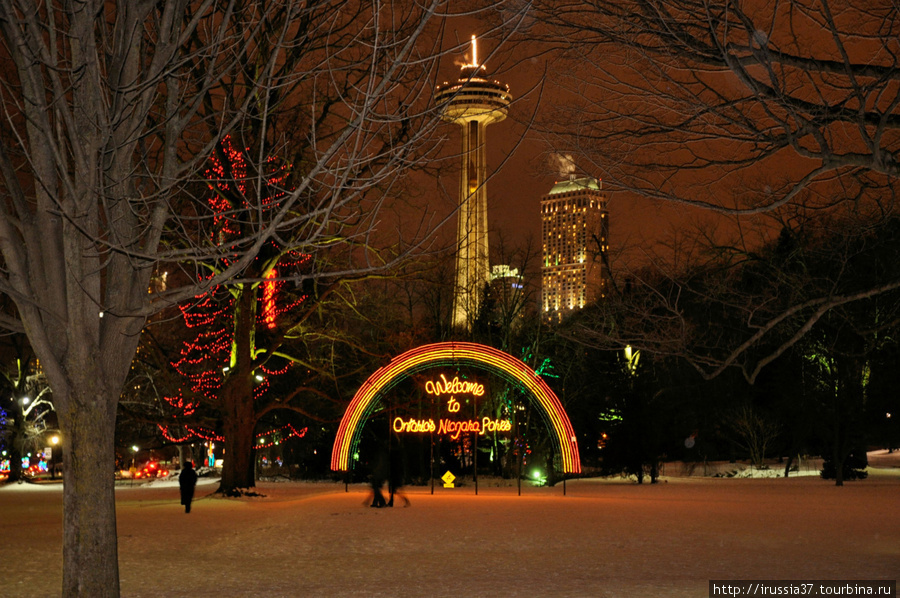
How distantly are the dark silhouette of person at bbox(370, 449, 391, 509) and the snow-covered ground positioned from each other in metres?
0.63

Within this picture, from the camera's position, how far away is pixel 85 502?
25.6 feet

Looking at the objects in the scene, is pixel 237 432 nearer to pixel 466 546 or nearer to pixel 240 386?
pixel 240 386

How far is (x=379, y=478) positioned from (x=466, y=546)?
294 inches

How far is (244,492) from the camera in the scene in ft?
87.7

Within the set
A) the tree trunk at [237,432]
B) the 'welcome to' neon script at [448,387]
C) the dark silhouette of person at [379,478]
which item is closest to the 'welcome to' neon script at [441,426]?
the 'welcome to' neon script at [448,387]

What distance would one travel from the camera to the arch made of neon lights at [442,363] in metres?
27.4

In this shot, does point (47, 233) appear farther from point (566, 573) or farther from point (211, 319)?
point (211, 319)

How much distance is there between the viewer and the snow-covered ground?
10.9 m

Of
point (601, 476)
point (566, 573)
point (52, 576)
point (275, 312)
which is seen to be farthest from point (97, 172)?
point (601, 476)

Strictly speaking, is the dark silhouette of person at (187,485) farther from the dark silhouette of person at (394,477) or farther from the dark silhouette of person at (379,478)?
the dark silhouette of person at (394,477)

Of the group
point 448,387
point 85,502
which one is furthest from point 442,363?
point 85,502

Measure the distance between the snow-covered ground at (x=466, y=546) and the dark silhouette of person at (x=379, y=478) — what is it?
2.08 feet

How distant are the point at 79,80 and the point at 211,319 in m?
20.9

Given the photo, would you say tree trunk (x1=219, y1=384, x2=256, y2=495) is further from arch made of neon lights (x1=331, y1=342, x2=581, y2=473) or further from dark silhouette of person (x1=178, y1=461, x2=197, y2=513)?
dark silhouette of person (x1=178, y1=461, x2=197, y2=513)
